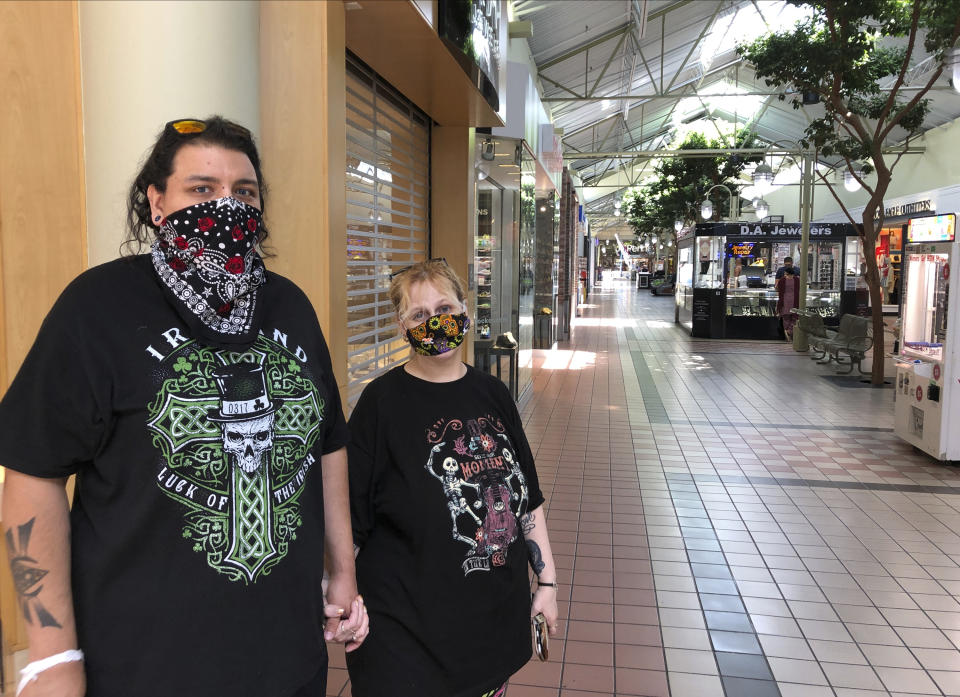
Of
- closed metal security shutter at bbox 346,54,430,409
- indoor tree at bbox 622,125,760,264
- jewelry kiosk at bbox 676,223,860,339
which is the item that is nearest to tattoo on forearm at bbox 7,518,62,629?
closed metal security shutter at bbox 346,54,430,409

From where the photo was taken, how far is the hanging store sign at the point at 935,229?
662cm

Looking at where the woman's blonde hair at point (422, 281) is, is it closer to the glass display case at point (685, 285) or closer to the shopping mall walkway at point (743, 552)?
the shopping mall walkway at point (743, 552)

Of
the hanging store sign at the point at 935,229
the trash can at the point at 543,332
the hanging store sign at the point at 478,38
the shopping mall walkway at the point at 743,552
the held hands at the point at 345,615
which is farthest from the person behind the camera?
the trash can at the point at 543,332

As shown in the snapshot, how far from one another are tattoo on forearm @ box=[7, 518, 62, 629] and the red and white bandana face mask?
40 cm

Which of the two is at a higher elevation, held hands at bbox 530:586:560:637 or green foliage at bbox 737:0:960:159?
green foliage at bbox 737:0:960:159

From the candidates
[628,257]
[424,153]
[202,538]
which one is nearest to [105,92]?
[202,538]

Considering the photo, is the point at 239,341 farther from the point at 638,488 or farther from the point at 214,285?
the point at 638,488

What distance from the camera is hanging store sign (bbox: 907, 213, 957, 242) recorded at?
662 cm

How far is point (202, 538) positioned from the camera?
1.32 meters

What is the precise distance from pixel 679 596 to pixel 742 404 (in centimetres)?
577

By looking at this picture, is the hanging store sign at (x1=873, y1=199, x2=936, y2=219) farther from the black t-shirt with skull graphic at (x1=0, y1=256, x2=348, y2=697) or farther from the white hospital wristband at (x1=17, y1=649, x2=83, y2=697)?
the white hospital wristband at (x1=17, y1=649, x2=83, y2=697)

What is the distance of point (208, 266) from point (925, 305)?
22.6 ft

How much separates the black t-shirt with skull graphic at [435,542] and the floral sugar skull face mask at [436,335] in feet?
0.31

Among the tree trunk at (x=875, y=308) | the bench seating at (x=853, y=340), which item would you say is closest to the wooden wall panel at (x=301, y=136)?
the tree trunk at (x=875, y=308)
